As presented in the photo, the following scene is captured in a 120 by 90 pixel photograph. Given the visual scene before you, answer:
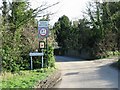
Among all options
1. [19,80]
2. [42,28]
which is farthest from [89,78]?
[19,80]

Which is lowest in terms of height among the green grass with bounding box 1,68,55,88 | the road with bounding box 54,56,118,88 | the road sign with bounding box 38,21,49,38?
the road with bounding box 54,56,118,88

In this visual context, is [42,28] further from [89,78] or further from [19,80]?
[19,80]

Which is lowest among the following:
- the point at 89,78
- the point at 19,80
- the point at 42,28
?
the point at 89,78

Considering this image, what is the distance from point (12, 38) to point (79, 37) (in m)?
34.1

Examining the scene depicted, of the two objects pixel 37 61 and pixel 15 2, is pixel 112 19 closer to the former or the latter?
pixel 37 61

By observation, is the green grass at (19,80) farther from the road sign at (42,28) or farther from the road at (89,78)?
the road sign at (42,28)

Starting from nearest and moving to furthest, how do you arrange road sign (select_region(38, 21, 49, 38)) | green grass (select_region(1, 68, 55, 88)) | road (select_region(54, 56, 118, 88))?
1. green grass (select_region(1, 68, 55, 88))
2. road (select_region(54, 56, 118, 88))
3. road sign (select_region(38, 21, 49, 38))

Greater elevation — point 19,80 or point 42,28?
point 42,28

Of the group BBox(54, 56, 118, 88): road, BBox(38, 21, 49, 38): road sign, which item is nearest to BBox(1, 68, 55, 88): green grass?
BBox(54, 56, 118, 88): road

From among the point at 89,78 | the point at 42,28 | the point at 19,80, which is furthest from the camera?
the point at 42,28

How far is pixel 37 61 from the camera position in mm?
25516

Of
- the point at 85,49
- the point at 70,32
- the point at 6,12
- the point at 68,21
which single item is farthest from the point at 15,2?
the point at 68,21

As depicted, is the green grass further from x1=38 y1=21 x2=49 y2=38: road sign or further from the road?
x1=38 y1=21 x2=49 y2=38: road sign

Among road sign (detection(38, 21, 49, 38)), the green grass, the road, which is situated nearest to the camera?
the green grass
